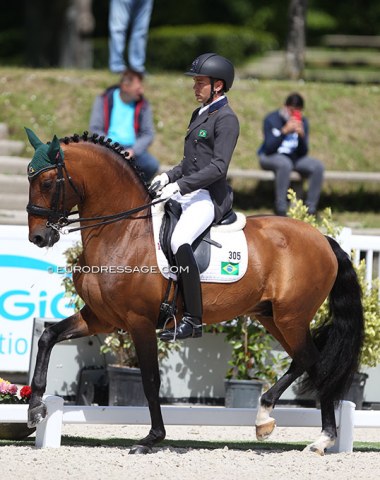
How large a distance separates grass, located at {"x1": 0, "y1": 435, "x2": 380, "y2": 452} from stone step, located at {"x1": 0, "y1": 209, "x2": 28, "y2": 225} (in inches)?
184

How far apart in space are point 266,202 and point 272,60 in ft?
37.1

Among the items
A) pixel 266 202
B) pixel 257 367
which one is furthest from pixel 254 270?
pixel 266 202

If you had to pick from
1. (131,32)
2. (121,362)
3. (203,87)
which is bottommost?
(121,362)

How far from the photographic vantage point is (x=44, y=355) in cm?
742

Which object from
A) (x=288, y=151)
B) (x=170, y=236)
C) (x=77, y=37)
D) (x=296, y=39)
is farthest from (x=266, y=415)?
(x=77, y=37)

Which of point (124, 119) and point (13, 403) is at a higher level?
point (124, 119)

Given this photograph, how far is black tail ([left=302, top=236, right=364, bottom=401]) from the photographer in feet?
26.0

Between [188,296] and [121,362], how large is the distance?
242 cm

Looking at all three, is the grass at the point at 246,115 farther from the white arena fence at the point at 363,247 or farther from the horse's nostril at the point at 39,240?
the horse's nostril at the point at 39,240

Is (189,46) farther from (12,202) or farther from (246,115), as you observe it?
(12,202)

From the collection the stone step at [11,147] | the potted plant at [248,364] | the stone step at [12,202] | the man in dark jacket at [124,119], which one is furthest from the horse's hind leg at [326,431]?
the stone step at [11,147]

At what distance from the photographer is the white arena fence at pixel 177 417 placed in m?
7.41

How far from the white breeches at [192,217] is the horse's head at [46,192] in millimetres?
782

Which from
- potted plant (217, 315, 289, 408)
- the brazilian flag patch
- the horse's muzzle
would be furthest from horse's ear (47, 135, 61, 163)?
potted plant (217, 315, 289, 408)
